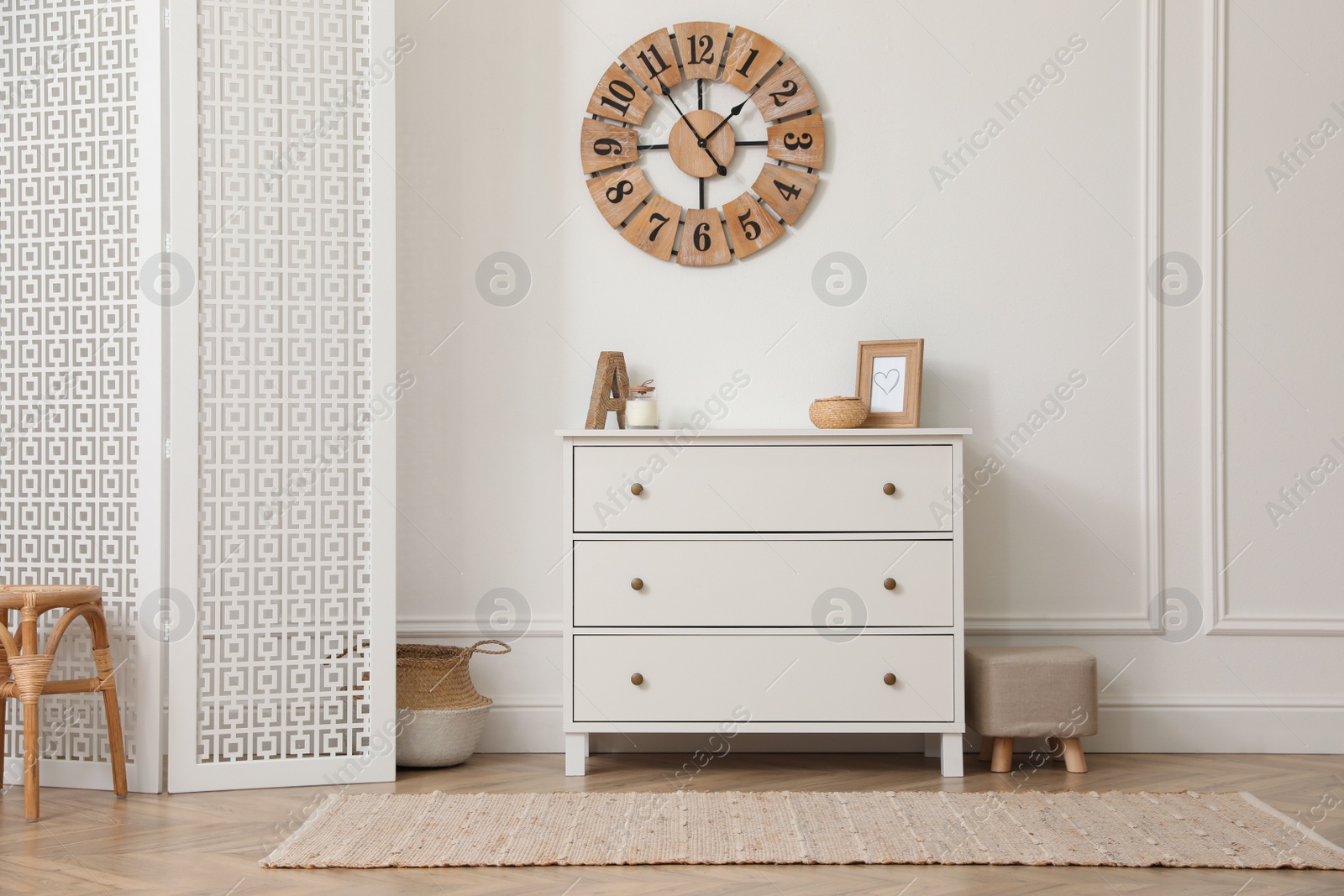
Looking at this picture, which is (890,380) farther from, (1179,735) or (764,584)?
(1179,735)

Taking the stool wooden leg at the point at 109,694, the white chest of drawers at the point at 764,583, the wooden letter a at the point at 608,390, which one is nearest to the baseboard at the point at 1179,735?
the white chest of drawers at the point at 764,583

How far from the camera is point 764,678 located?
279cm

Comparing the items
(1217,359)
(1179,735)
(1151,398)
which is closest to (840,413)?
(1151,398)

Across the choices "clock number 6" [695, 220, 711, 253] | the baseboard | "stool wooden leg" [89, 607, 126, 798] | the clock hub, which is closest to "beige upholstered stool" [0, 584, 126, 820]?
"stool wooden leg" [89, 607, 126, 798]

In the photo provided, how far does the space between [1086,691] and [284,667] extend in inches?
90.8

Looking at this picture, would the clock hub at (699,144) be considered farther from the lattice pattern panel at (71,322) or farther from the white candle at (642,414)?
the lattice pattern panel at (71,322)

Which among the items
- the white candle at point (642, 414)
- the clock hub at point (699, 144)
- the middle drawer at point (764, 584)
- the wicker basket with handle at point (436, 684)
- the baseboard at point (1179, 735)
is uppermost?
the clock hub at point (699, 144)

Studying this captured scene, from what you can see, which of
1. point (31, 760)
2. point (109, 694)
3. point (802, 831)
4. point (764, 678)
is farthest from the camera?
point (764, 678)

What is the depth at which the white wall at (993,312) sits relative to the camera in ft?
10.6

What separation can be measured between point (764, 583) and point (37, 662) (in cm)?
190

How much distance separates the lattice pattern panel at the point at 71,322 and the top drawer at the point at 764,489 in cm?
135

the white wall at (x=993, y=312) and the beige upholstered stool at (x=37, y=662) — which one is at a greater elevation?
the white wall at (x=993, y=312)

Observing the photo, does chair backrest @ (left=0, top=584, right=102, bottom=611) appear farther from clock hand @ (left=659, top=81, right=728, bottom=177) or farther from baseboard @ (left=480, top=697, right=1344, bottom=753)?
clock hand @ (left=659, top=81, right=728, bottom=177)

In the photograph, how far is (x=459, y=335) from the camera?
3289 mm
